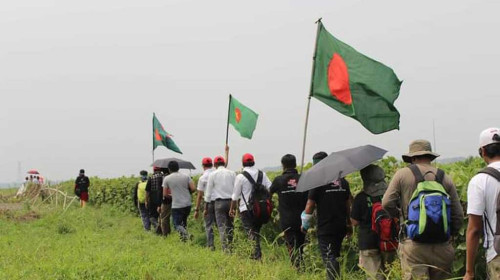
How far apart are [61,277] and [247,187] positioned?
10.3ft

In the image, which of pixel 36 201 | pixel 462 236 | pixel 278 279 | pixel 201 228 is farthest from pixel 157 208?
pixel 36 201

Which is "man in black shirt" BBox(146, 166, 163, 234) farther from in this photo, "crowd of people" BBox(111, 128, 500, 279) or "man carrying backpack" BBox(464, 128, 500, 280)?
"man carrying backpack" BBox(464, 128, 500, 280)

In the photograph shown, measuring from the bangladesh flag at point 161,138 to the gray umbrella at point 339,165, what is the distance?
11.2m

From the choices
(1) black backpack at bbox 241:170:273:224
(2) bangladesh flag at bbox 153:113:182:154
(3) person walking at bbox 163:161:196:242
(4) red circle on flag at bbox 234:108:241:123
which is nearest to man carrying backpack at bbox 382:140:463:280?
(1) black backpack at bbox 241:170:273:224

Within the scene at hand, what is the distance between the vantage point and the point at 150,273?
253 inches

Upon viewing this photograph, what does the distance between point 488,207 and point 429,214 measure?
24.7 inches

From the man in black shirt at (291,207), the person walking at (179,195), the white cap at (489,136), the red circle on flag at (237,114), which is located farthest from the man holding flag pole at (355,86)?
the red circle on flag at (237,114)

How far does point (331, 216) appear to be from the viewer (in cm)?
597

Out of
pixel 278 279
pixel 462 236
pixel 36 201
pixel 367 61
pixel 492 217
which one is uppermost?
pixel 367 61

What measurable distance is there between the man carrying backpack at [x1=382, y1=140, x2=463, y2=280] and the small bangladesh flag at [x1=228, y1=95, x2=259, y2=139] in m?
7.34

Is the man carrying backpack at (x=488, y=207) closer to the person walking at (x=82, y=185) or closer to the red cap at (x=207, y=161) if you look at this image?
the red cap at (x=207, y=161)

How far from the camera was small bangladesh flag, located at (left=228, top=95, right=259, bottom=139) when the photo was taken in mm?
11797

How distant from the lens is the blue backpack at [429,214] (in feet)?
13.5

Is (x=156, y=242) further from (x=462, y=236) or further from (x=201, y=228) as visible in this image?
(x=462, y=236)
